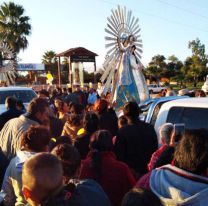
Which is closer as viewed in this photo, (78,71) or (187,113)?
(187,113)

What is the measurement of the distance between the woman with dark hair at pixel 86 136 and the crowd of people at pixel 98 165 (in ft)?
0.04

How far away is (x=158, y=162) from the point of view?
150 inches

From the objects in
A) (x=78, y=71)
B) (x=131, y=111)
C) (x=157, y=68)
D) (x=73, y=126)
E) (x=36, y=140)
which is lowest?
(x=73, y=126)

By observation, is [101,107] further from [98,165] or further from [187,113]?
[98,165]

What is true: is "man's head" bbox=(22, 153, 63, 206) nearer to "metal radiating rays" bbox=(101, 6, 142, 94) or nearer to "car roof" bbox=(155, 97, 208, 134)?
"car roof" bbox=(155, 97, 208, 134)

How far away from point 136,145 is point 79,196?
238 centimetres

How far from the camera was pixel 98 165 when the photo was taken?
3529mm

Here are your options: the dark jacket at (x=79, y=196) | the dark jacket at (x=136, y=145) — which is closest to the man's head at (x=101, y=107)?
the dark jacket at (x=136, y=145)

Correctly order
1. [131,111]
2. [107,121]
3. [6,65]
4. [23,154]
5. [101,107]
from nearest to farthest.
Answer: [23,154] → [131,111] → [107,121] → [101,107] → [6,65]

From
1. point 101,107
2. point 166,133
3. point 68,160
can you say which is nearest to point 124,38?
point 101,107

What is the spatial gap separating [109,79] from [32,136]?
9.41 meters

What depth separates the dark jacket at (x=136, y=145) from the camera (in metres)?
4.79

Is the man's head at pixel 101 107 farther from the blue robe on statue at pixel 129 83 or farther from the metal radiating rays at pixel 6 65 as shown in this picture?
the metal radiating rays at pixel 6 65

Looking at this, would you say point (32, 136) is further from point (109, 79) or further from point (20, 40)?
point (20, 40)
